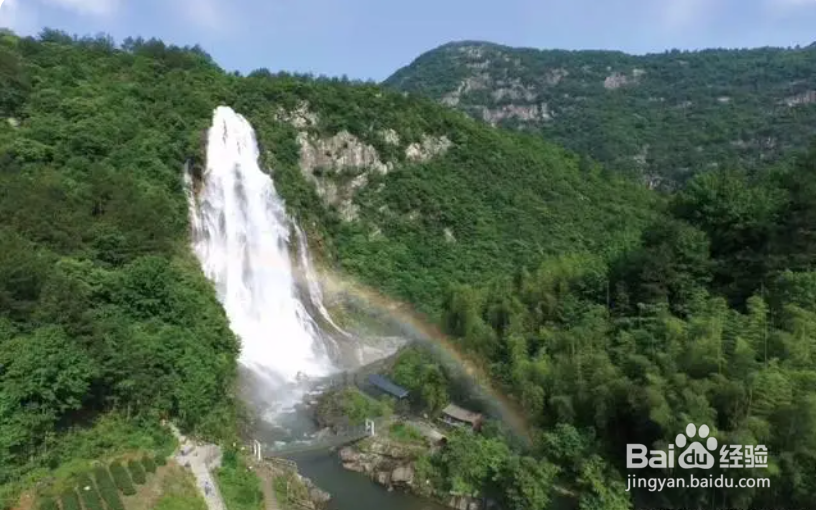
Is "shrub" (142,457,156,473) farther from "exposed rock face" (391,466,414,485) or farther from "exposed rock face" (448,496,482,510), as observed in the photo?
"exposed rock face" (448,496,482,510)

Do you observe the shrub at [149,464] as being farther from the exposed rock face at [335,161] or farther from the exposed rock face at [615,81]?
the exposed rock face at [615,81]

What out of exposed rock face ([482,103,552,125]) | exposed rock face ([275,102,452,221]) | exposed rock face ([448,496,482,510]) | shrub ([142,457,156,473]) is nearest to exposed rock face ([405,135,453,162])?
exposed rock face ([275,102,452,221])

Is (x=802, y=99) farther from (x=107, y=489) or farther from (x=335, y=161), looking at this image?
(x=107, y=489)


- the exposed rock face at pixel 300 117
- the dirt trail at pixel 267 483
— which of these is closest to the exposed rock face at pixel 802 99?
the exposed rock face at pixel 300 117

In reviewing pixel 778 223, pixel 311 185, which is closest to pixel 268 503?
pixel 778 223

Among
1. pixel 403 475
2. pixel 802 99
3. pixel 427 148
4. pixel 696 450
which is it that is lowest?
pixel 403 475

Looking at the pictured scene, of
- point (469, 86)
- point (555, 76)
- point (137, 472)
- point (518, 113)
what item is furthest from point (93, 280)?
point (555, 76)

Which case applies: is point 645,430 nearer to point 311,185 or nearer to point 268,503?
point 268,503
